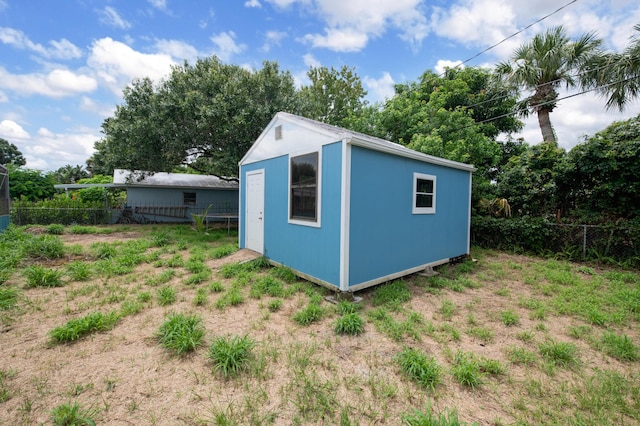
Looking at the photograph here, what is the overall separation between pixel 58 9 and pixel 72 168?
98.2 ft

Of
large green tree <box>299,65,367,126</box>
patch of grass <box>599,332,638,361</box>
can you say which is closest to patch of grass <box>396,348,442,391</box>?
patch of grass <box>599,332,638,361</box>

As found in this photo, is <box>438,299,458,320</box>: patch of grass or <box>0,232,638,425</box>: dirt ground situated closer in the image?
<box>0,232,638,425</box>: dirt ground

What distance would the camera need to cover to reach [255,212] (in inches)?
241

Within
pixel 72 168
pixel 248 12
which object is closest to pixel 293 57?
pixel 248 12

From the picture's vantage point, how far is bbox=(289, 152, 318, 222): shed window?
173 inches

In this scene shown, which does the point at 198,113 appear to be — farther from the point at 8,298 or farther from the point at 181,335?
the point at 181,335

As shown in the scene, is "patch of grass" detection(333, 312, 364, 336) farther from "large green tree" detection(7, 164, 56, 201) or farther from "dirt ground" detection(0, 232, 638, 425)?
"large green tree" detection(7, 164, 56, 201)

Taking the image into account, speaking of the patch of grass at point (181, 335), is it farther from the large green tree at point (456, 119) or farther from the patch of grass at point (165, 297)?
the large green tree at point (456, 119)

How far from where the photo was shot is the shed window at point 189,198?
48.1 ft

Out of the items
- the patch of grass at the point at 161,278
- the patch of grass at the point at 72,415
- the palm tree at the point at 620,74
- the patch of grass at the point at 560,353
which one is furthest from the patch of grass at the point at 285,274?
the palm tree at the point at 620,74

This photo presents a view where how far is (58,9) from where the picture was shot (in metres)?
5.75

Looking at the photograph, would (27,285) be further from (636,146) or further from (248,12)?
(636,146)

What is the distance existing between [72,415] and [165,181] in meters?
14.6

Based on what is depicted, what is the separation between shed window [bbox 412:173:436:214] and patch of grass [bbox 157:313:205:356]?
3.99 metres
